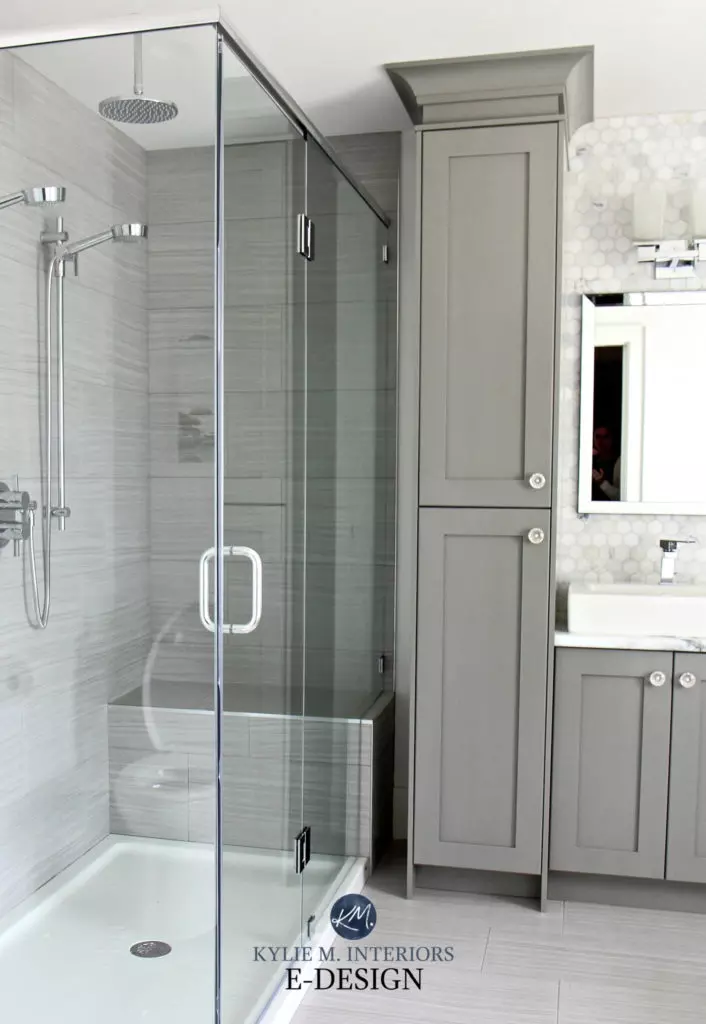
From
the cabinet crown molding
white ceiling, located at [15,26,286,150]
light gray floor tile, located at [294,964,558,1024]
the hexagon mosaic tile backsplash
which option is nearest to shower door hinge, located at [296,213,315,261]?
white ceiling, located at [15,26,286,150]

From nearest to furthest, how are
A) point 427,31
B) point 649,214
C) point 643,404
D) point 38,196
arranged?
point 38,196
point 427,31
point 649,214
point 643,404

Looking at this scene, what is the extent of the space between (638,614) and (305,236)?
146cm

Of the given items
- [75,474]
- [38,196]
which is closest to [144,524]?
[75,474]

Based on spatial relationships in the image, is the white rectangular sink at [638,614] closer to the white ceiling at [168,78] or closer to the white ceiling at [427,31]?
the white ceiling at [427,31]

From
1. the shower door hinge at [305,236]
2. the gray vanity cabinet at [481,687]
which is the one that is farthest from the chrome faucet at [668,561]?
the shower door hinge at [305,236]

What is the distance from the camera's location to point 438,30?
2529 millimetres

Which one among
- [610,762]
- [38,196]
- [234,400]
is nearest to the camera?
[234,400]

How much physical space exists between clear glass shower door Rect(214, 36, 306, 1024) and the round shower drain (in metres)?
0.12

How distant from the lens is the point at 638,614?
9.48ft

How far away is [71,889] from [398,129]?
2.63m

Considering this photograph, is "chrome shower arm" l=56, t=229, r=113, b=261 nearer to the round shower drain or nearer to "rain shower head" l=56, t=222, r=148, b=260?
"rain shower head" l=56, t=222, r=148, b=260

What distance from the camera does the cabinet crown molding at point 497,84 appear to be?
2.71m

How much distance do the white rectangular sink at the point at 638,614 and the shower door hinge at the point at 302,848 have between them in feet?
3.30

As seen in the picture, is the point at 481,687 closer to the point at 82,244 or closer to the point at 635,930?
the point at 635,930
